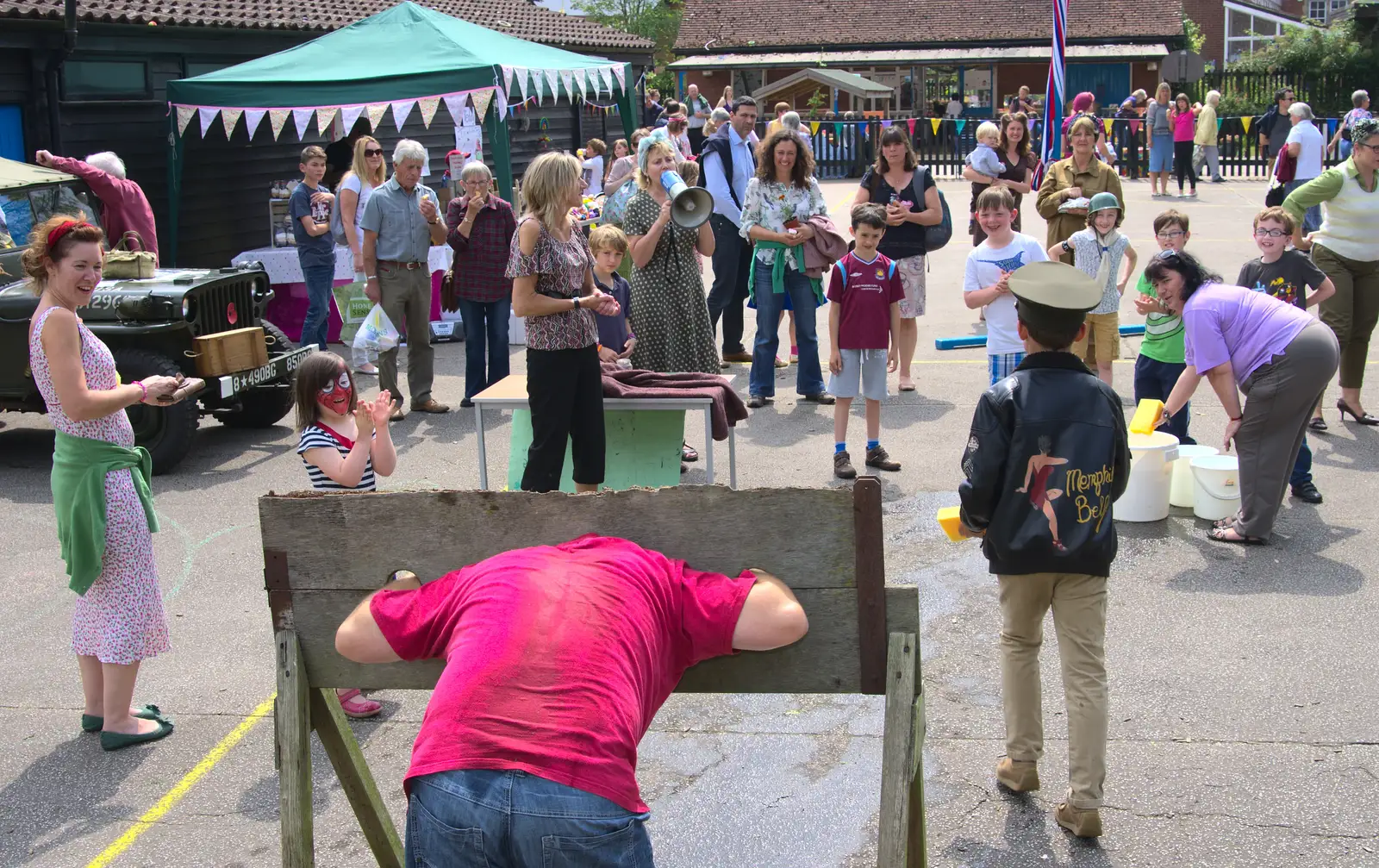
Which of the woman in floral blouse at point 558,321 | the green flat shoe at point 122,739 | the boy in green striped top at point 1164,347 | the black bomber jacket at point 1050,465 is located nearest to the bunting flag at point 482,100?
the woman in floral blouse at point 558,321

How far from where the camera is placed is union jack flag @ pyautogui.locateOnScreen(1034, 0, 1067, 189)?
12609 millimetres

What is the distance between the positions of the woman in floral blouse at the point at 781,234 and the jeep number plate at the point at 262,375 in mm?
3044

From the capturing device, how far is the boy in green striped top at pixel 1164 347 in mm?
7031

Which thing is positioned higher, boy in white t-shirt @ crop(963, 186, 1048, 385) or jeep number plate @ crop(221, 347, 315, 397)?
boy in white t-shirt @ crop(963, 186, 1048, 385)

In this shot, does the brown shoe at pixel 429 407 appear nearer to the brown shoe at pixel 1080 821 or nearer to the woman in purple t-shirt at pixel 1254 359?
the woman in purple t-shirt at pixel 1254 359

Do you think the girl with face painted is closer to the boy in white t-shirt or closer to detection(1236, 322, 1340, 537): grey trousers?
the boy in white t-shirt

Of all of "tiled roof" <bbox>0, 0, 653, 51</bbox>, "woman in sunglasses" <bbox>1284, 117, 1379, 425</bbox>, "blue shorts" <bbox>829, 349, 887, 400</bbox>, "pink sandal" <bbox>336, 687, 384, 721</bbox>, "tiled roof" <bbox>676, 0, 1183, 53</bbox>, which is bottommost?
"pink sandal" <bbox>336, 687, 384, 721</bbox>

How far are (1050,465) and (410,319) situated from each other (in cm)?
688

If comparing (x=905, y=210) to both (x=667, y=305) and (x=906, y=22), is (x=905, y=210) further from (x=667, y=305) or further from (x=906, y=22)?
(x=906, y=22)

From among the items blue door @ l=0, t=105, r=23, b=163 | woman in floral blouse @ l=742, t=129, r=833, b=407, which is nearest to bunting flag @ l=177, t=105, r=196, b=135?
blue door @ l=0, t=105, r=23, b=163

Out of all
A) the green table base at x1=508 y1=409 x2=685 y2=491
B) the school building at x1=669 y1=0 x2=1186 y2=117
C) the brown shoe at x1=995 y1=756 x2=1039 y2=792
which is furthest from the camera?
the school building at x1=669 y1=0 x2=1186 y2=117

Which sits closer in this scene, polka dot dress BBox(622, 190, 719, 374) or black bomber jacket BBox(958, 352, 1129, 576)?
black bomber jacket BBox(958, 352, 1129, 576)

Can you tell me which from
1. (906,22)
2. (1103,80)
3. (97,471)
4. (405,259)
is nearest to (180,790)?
(97,471)

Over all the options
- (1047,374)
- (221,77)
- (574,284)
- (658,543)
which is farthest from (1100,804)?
(221,77)
